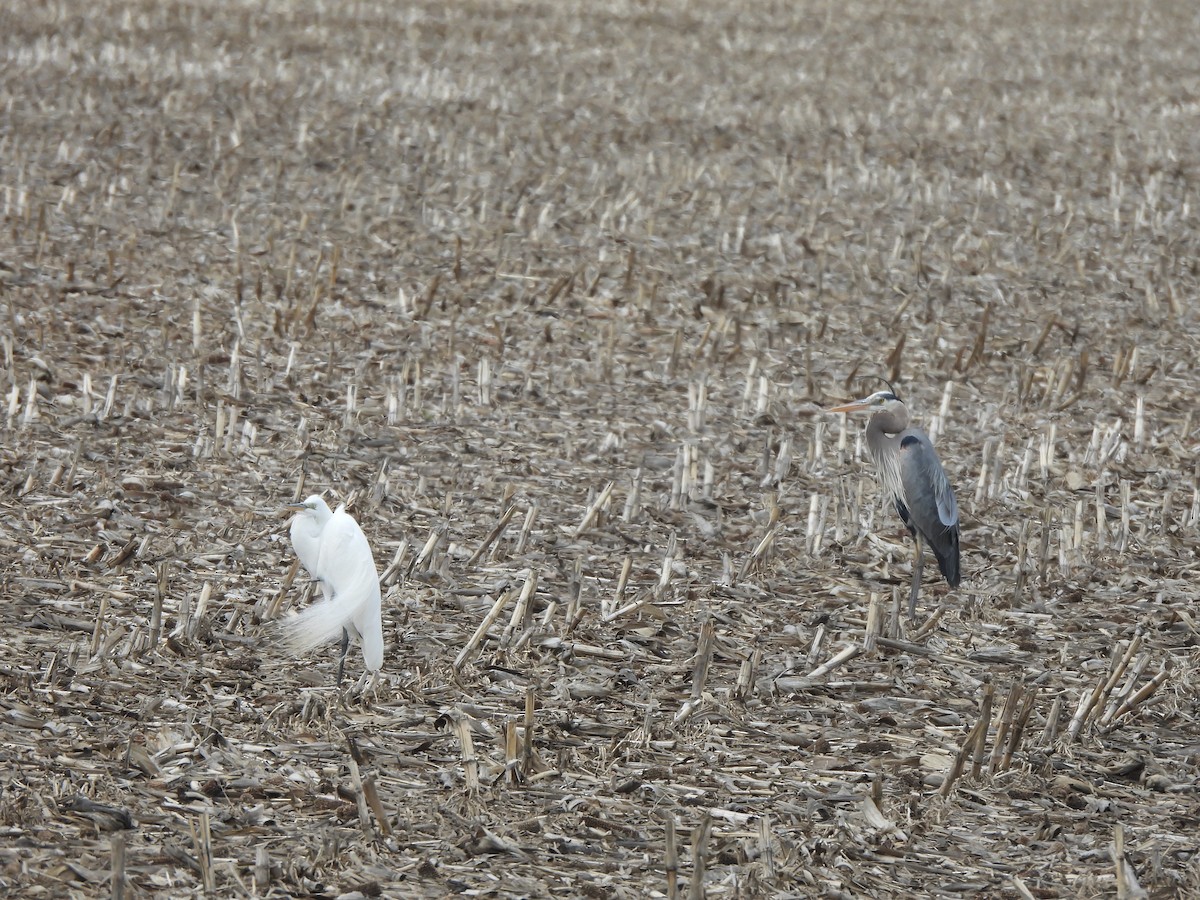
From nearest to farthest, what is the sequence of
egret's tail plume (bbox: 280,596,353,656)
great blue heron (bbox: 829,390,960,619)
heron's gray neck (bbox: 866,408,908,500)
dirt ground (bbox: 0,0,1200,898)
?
dirt ground (bbox: 0,0,1200,898) → egret's tail plume (bbox: 280,596,353,656) → great blue heron (bbox: 829,390,960,619) → heron's gray neck (bbox: 866,408,908,500)

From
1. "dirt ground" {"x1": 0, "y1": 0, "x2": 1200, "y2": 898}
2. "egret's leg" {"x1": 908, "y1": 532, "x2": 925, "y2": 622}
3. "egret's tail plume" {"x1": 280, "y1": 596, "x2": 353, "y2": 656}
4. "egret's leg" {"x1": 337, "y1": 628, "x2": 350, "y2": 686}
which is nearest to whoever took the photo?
"dirt ground" {"x1": 0, "y1": 0, "x2": 1200, "y2": 898}

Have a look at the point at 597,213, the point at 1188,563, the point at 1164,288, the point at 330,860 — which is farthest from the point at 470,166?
the point at 330,860

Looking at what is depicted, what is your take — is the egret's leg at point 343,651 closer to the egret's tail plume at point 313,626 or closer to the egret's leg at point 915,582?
the egret's tail plume at point 313,626

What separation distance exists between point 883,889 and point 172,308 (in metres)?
7.56

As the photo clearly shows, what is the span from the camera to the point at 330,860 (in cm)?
468

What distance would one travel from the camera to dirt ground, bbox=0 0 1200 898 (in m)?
5.07

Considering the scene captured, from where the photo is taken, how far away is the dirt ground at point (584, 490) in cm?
507

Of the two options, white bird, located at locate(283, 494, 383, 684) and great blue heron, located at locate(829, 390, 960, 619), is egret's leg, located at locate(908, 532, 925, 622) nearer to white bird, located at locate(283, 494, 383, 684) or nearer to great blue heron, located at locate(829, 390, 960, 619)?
great blue heron, located at locate(829, 390, 960, 619)

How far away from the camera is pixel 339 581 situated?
593 cm

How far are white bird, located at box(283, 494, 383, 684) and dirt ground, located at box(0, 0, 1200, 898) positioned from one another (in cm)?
21

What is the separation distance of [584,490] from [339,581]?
9.21ft

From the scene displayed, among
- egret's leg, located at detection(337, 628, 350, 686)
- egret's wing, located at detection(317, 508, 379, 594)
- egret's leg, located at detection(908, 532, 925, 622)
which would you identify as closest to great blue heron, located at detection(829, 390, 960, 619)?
egret's leg, located at detection(908, 532, 925, 622)

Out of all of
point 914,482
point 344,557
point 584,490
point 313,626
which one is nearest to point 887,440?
point 914,482

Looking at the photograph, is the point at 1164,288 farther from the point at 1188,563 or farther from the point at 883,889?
the point at 883,889
